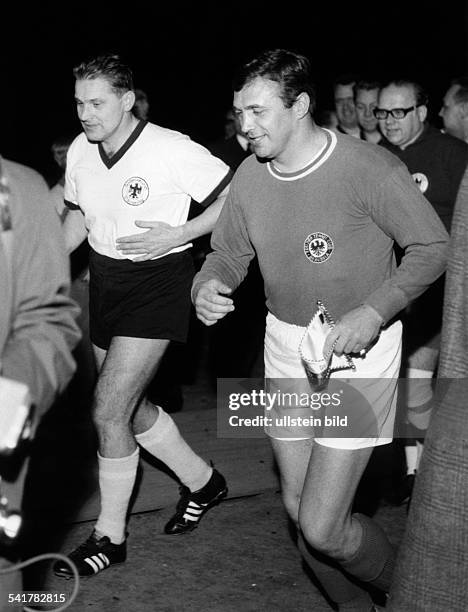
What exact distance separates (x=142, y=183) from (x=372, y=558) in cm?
190

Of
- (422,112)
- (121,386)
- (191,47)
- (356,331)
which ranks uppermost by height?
(422,112)

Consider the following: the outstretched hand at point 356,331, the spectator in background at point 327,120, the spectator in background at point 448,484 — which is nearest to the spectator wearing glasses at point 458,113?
the spectator in background at point 327,120

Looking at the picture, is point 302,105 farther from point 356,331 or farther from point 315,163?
point 356,331

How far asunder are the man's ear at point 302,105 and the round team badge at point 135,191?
1.00 meters

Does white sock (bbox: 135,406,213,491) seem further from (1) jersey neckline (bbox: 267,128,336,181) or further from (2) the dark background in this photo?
(2) the dark background

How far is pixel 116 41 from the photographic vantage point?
1602cm

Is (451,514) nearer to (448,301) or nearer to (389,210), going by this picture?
(448,301)

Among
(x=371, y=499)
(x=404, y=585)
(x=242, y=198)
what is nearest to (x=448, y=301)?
(x=404, y=585)

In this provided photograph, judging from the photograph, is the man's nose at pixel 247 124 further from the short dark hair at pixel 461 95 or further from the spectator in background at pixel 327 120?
the spectator in background at pixel 327 120

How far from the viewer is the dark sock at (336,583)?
400 centimetres

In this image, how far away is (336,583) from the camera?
4039mm

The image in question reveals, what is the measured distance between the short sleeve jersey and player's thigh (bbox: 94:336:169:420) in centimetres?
41

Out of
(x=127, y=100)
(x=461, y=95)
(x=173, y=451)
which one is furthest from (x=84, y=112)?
(x=461, y=95)

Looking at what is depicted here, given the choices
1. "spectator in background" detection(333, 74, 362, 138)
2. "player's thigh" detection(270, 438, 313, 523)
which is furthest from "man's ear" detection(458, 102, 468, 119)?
"player's thigh" detection(270, 438, 313, 523)
